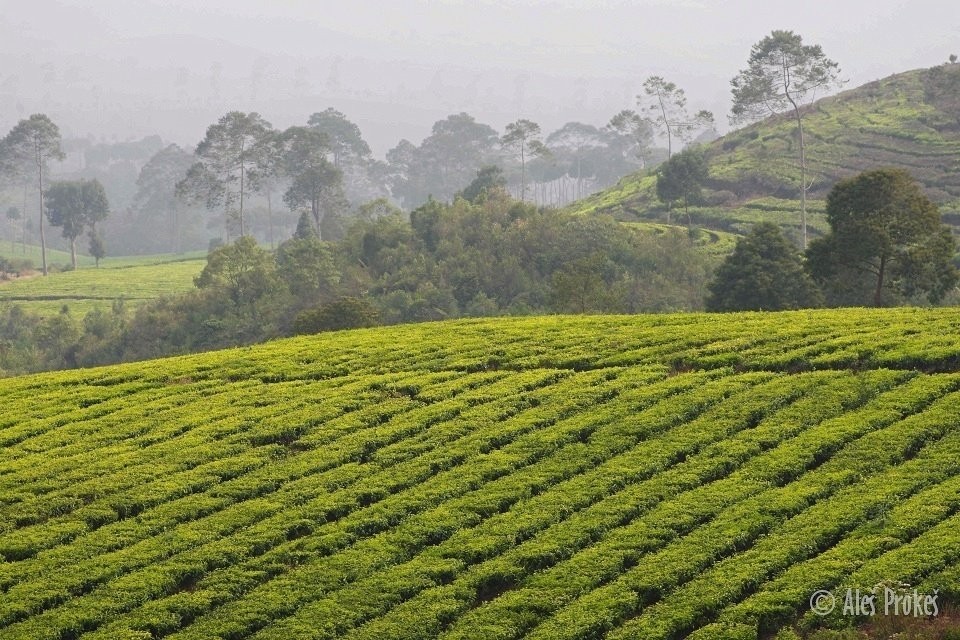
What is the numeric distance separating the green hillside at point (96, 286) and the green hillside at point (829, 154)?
43509 mm

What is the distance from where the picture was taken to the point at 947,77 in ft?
342

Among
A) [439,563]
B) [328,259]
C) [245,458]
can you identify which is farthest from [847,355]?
[328,259]

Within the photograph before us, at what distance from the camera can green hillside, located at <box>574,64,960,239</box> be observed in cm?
9250

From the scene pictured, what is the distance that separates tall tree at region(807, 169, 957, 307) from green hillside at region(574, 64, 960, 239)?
4203 cm

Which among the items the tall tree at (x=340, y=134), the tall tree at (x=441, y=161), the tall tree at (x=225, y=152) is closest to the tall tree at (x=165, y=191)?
the tall tree at (x=340, y=134)

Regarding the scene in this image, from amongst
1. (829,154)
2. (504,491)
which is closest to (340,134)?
(829,154)

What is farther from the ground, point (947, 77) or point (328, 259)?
point (947, 77)

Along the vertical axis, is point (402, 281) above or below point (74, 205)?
below

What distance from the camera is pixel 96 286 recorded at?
103m

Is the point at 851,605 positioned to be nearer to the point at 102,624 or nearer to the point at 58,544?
the point at 102,624

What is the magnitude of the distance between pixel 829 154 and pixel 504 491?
87.8 m

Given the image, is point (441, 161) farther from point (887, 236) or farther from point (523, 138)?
point (887, 236)

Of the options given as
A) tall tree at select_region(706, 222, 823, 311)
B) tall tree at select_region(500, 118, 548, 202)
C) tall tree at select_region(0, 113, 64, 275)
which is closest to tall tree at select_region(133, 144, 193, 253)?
tall tree at select_region(0, 113, 64, 275)

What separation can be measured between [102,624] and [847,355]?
1973 centimetres
